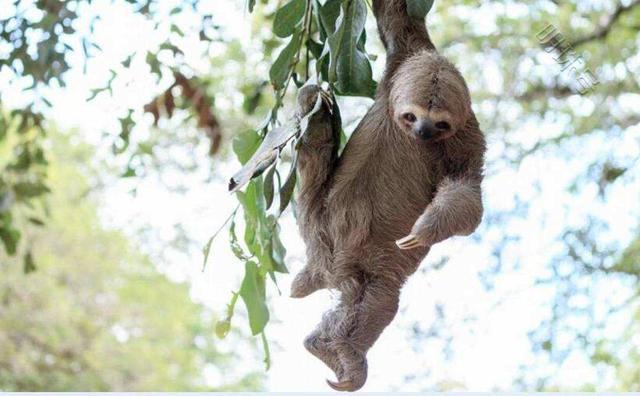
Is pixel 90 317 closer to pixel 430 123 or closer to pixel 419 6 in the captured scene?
pixel 419 6

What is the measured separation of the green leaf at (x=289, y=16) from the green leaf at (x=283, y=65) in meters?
0.04

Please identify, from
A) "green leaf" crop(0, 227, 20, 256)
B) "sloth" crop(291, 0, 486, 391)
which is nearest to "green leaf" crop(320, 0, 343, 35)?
"sloth" crop(291, 0, 486, 391)

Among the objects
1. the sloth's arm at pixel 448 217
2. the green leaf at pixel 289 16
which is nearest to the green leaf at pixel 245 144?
the green leaf at pixel 289 16

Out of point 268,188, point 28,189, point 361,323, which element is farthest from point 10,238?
point 361,323

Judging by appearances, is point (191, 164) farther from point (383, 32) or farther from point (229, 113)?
point (383, 32)

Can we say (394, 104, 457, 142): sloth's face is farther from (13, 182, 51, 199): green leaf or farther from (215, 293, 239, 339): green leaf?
(13, 182, 51, 199): green leaf

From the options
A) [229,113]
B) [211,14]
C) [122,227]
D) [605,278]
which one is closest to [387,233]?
[211,14]

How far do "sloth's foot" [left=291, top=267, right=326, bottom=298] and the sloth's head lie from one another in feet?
1.26

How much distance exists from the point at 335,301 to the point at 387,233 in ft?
0.61

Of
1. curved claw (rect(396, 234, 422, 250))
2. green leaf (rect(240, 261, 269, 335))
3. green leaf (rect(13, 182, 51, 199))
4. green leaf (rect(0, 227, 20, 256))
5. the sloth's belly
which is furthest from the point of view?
green leaf (rect(13, 182, 51, 199))

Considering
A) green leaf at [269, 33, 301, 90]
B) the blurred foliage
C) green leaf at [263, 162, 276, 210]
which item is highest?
green leaf at [269, 33, 301, 90]

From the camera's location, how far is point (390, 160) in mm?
2145

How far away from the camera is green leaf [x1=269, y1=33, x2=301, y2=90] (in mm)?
2236

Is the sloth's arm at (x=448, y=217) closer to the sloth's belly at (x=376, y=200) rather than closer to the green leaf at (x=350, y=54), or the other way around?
the sloth's belly at (x=376, y=200)
